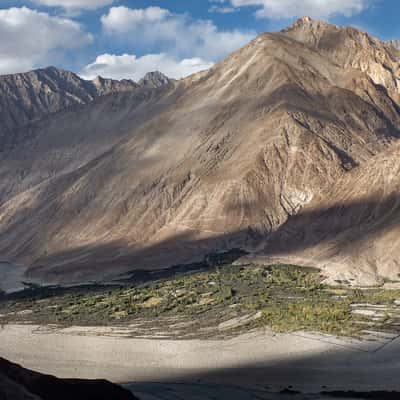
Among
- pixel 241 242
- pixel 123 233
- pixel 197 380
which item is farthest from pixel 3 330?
pixel 123 233

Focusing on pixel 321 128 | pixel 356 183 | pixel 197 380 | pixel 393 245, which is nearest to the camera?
pixel 197 380

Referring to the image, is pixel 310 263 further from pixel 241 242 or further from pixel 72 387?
pixel 72 387

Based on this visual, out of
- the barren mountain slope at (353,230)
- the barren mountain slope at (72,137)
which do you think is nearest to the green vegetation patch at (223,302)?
the barren mountain slope at (353,230)

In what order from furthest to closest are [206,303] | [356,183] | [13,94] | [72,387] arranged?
[13,94] → [356,183] → [206,303] → [72,387]

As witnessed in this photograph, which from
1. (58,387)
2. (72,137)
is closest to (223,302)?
(58,387)

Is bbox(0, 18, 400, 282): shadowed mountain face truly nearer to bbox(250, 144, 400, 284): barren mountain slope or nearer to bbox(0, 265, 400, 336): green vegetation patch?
bbox(250, 144, 400, 284): barren mountain slope
